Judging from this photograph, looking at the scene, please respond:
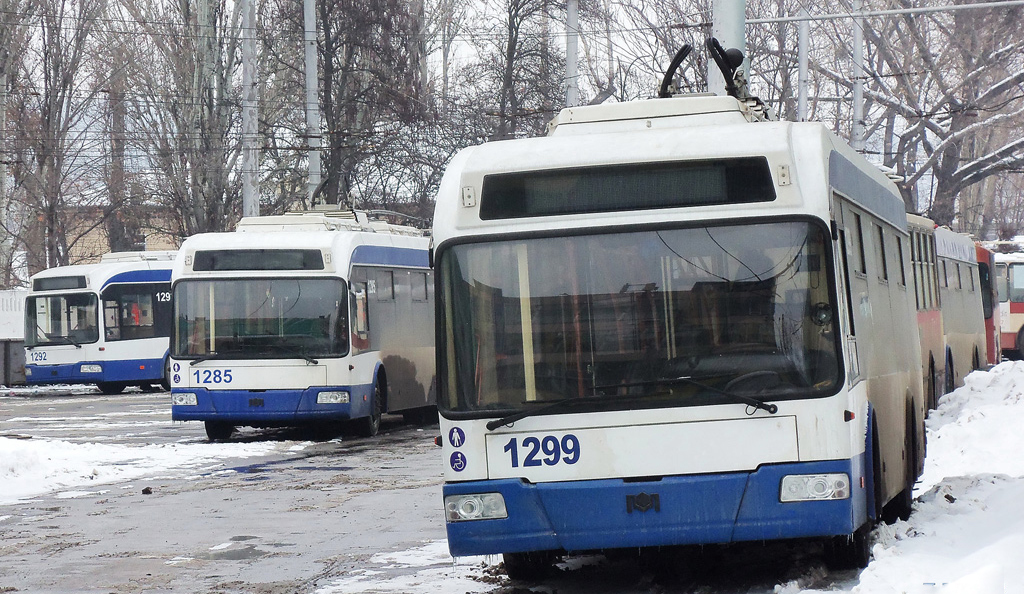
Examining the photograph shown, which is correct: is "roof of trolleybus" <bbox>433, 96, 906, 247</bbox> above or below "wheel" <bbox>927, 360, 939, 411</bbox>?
above

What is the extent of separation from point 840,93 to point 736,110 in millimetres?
39954

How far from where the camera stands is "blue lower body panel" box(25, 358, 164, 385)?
36062 millimetres

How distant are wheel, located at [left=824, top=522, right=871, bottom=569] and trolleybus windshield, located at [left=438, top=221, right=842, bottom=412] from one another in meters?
1.11

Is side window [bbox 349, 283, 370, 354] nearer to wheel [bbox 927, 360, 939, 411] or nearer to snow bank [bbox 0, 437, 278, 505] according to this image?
snow bank [bbox 0, 437, 278, 505]

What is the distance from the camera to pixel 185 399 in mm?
19672

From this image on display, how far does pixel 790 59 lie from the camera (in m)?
42.9

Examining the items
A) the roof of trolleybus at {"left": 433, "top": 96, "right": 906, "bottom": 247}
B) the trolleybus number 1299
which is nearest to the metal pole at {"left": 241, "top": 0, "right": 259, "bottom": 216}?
the roof of trolleybus at {"left": 433, "top": 96, "right": 906, "bottom": 247}

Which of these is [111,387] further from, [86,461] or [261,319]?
[86,461]

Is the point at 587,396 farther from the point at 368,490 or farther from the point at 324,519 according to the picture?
the point at 368,490

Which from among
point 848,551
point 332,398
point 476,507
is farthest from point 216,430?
point 848,551

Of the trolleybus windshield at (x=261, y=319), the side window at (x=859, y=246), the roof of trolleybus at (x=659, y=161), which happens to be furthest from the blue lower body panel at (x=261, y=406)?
the roof of trolleybus at (x=659, y=161)

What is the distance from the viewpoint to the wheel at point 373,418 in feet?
68.9

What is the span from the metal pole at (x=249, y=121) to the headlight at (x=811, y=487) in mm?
25607

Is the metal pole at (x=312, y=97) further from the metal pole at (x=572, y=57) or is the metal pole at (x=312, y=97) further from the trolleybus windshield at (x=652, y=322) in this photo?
the trolleybus windshield at (x=652, y=322)
